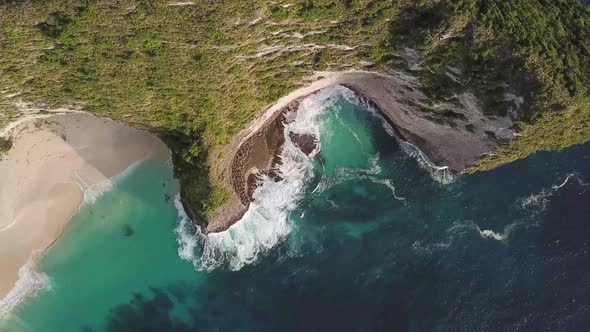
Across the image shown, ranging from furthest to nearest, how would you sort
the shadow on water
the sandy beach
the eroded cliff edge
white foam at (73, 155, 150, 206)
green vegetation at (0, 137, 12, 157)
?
white foam at (73, 155, 150, 206) < the sandy beach < the shadow on water < green vegetation at (0, 137, 12, 157) < the eroded cliff edge

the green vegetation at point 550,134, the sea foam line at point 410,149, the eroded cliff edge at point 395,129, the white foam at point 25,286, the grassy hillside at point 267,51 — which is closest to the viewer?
the grassy hillside at point 267,51

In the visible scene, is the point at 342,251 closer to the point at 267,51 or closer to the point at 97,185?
the point at 267,51

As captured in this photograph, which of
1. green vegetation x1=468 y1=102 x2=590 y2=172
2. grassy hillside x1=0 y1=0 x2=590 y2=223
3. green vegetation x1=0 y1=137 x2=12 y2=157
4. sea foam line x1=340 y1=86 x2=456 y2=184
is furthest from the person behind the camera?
sea foam line x1=340 y1=86 x2=456 y2=184

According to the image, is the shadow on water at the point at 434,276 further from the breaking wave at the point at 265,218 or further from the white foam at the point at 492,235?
the breaking wave at the point at 265,218

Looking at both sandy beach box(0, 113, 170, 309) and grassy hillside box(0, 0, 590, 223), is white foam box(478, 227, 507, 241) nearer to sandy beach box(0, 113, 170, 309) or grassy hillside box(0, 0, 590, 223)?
grassy hillside box(0, 0, 590, 223)

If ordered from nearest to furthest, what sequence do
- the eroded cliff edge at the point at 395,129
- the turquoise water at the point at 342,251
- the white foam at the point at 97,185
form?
1. the eroded cliff edge at the point at 395,129
2. the turquoise water at the point at 342,251
3. the white foam at the point at 97,185

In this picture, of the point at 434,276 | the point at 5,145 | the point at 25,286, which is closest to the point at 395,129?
the point at 434,276

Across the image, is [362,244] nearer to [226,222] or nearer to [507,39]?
[226,222]

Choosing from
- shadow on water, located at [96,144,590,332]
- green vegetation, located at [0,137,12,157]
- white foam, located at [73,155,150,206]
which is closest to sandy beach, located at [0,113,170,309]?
white foam, located at [73,155,150,206]

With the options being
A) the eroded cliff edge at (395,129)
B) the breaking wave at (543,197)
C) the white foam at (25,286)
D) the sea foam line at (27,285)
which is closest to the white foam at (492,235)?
the breaking wave at (543,197)
